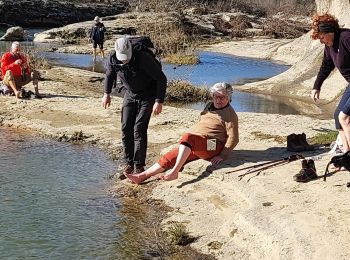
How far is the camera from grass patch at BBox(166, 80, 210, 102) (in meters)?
15.4

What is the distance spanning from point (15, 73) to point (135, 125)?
21.8 feet

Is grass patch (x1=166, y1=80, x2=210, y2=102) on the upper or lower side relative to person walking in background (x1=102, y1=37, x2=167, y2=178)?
lower

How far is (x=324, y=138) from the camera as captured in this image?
29.7 ft

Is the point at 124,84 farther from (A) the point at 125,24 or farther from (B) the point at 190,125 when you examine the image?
(A) the point at 125,24

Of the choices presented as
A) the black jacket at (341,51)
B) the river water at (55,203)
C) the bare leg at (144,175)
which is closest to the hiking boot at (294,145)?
the black jacket at (341,51)

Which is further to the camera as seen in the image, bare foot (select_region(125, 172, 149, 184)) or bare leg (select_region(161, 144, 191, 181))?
bare foot (select_region(125, 172, 149, 184))

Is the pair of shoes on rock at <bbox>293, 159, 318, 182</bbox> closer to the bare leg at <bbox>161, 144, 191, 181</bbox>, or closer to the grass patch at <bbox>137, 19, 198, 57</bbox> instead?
the bare leg at <bbox>161, 144, 191, 181</bbox>

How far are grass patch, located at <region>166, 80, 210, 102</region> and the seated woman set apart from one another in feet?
25.3

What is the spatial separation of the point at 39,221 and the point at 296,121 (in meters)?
5.90

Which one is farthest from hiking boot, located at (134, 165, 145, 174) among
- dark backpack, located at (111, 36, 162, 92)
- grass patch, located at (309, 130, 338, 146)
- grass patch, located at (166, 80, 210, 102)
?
grass patch, located at (166, 80, 210, 102)

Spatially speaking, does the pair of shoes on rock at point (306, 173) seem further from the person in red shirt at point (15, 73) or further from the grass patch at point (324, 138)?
the person in red shirt at point (15, 73)

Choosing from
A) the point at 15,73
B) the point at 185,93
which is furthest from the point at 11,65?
the point at 185,93

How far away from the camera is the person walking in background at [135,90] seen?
7.21 m

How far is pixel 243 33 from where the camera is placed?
4366 centimetres
